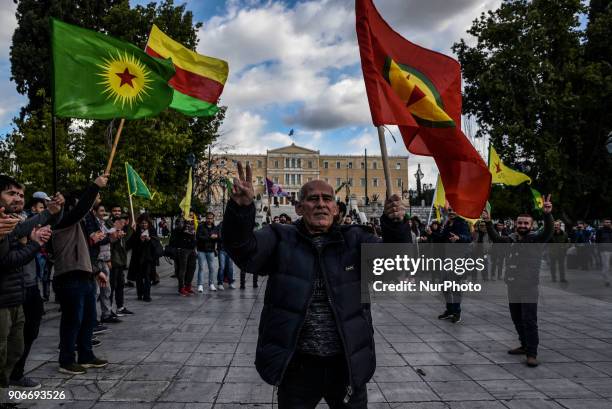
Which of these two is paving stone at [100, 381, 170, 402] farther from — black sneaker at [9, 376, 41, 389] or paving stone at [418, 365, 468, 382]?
paving stone at [418, 365, 468, 382]

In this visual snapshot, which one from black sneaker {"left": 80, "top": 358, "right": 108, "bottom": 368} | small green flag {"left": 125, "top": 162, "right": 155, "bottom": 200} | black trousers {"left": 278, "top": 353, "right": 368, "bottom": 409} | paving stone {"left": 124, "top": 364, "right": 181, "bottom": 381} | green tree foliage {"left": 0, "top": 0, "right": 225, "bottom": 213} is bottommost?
paving stone {"left": 124, "top": 364, "right": 181, "bottom": 381}

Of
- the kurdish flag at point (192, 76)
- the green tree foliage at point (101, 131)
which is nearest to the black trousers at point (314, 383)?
the kurdish flag at point (192, 76)

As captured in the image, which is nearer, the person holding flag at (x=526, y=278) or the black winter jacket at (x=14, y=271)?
the black winter jacket at (x=14, y=271)

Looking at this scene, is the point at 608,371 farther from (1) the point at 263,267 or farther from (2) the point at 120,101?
(2) the point at 120,101

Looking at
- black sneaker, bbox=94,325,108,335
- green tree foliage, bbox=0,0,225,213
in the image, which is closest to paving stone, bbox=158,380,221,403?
black sneaker, bbox=94,325,108,335

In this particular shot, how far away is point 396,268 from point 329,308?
2.96 feet

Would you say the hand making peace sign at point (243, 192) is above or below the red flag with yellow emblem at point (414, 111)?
below

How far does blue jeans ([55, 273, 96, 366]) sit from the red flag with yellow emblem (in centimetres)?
359

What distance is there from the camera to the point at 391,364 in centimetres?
561

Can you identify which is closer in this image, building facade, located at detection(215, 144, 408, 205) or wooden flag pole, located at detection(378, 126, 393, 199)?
wooden flag pole, located at detection(378, 126, 393, 199)

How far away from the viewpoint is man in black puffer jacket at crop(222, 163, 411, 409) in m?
2.64

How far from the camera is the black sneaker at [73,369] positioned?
16.7ft

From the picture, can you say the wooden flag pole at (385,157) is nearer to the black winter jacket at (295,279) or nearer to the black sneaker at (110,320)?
the black winter jacket at (295,279)

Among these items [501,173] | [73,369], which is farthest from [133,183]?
[501,173]
